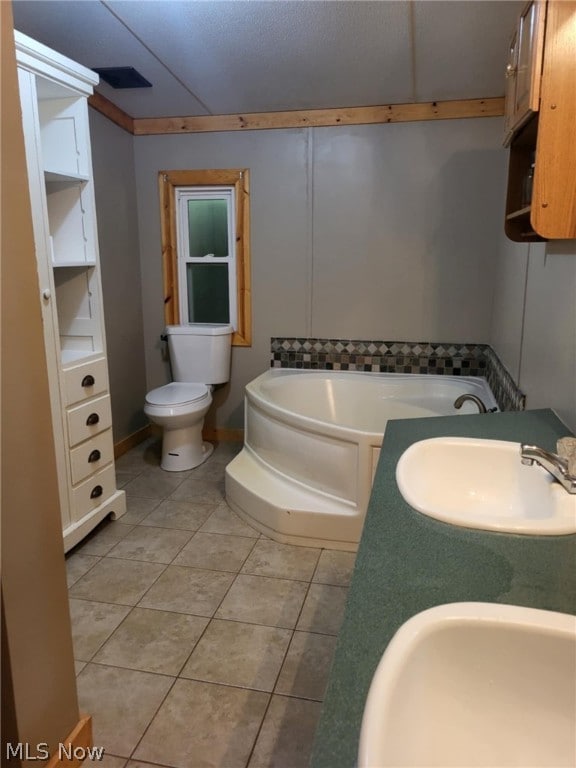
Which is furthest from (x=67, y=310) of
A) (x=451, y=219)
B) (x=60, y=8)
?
(x=451, y=219)

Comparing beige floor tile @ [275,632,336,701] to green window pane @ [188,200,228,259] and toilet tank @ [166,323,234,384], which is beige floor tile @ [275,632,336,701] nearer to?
toilet tank @ [166,323,234,384]

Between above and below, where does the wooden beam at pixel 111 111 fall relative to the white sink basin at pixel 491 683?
above

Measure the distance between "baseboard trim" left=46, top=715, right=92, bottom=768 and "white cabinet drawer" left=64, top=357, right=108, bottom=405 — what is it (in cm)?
136

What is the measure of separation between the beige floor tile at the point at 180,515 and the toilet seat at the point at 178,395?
0.64 metres

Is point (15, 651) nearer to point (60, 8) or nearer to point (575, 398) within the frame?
point (575, 398)

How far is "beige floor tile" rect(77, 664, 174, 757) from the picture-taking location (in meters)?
1.57

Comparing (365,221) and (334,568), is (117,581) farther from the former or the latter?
(365,221)

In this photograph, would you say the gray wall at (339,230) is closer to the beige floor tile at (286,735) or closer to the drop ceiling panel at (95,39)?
the drop ceiling panel at (95,39)

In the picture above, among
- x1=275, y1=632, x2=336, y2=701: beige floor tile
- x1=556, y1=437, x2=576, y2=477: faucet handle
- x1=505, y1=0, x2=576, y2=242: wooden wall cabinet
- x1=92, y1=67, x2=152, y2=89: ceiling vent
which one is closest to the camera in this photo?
x1=556, y1=437, x2=576, y2=477: faucet handle

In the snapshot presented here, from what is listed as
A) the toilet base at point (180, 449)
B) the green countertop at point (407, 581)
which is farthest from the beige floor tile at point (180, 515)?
the green countertop at point (407, 581)

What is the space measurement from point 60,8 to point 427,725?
2.81 metres

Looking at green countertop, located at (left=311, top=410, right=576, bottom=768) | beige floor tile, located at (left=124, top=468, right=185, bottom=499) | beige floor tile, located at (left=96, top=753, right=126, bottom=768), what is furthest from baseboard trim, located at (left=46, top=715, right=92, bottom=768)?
beige floor tile, located at (left=124, top=468, right=185, bottom=499)

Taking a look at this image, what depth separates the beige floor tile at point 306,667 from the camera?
1.73 m

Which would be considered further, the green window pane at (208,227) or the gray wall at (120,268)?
the green window pane at (208,227)
